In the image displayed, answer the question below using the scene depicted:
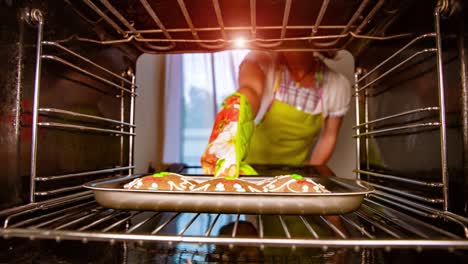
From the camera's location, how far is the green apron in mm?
1610

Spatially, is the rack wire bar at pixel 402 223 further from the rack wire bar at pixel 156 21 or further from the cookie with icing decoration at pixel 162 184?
the rack wire bar at pixel 156 21

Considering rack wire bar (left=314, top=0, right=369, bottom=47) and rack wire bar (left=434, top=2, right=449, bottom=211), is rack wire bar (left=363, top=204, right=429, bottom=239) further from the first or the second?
rack wire bar (left=314, top=0, right=369, bottom=47)

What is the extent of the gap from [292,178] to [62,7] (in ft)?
1.92

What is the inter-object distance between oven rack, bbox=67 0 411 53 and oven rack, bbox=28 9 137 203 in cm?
7

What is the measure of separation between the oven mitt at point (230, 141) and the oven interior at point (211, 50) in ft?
0.61

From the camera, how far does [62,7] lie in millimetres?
605

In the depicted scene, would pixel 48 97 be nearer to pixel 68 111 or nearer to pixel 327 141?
pixel 68 111

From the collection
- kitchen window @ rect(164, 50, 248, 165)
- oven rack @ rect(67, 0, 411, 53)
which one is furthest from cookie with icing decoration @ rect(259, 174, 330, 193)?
kitchen window @ rect(164, 50, 248, 165)

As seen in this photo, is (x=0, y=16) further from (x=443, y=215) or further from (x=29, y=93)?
(x=443, y=215)

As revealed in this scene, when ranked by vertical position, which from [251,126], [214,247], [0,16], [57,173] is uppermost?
[0,16]

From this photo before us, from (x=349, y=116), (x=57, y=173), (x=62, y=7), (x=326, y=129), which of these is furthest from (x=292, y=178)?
(x=349, y=116)

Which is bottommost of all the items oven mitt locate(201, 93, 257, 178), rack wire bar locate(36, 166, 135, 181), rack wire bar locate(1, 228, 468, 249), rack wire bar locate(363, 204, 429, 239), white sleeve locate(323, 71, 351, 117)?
rack wire bar locate(363, 204, 429, 239)

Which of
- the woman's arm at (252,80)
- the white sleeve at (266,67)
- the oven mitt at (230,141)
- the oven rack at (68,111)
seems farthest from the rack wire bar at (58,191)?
the white sleeve at (266,67)

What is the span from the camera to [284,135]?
1.67 m
